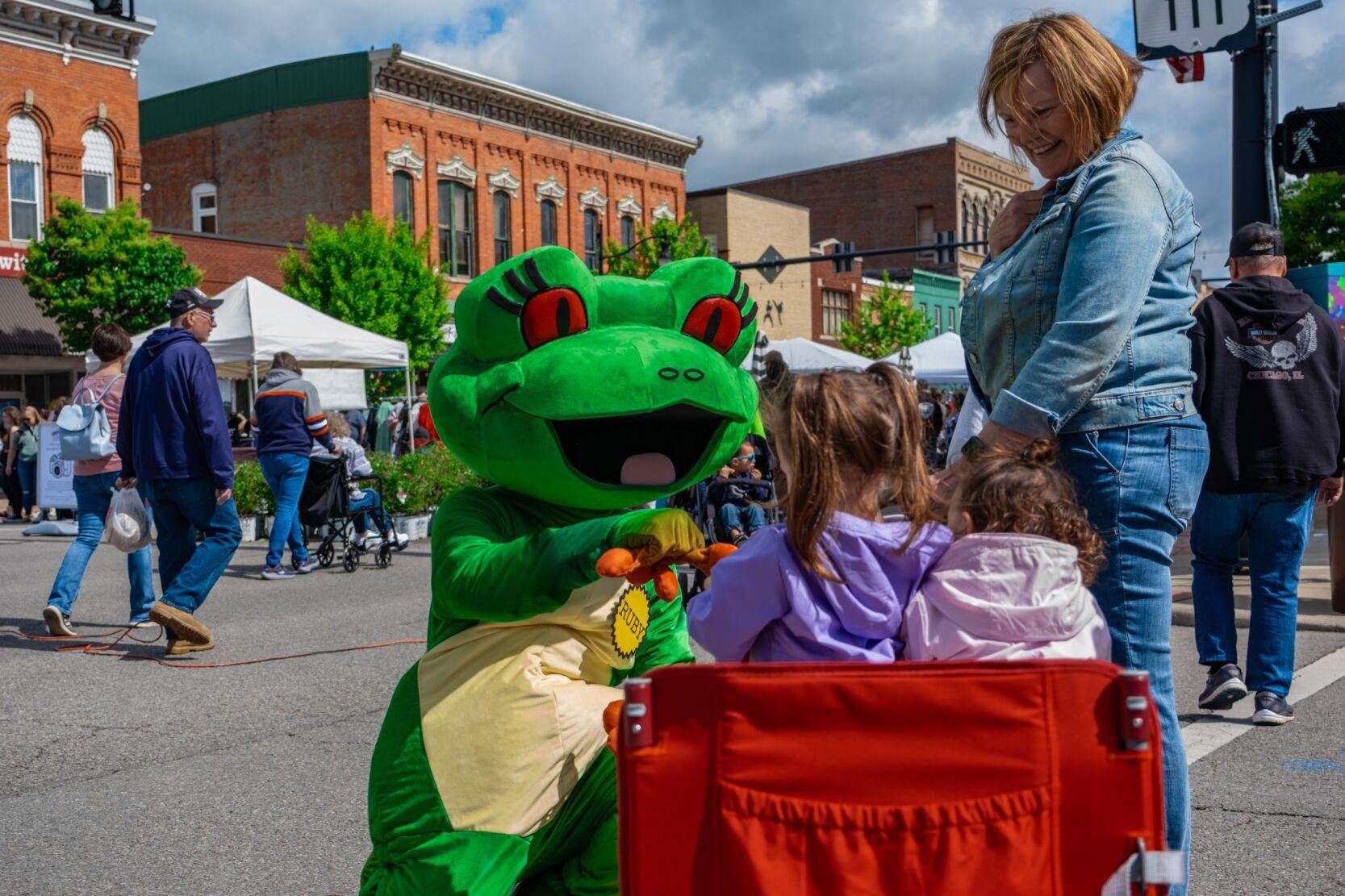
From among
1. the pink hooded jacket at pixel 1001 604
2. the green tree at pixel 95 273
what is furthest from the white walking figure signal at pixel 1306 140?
the green tree at pixel 95 273

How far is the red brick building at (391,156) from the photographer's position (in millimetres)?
33812

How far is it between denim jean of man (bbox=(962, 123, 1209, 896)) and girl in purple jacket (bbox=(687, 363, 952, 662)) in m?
0.44

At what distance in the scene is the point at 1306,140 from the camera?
8242 millimetres

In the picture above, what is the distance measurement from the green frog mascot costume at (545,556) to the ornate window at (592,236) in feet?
120

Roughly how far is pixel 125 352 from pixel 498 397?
6.00 metres

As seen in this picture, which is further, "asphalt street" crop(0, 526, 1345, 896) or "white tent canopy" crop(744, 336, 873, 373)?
"white tent canopy" crop(744, 336, 873, 373)

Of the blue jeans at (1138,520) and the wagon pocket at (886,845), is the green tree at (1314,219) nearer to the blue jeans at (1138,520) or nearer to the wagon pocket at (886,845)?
the blue jeans at (1138,520)

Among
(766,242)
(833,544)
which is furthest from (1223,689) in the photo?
(766,242)

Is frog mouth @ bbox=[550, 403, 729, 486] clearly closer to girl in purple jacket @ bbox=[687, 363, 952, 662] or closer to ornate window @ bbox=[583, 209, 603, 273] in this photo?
girl in purple jacket @ bbox=[687, 363, 952, 662]

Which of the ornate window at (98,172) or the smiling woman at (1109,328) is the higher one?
the ornate window at (98,172)

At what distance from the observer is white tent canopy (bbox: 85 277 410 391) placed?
14.0m

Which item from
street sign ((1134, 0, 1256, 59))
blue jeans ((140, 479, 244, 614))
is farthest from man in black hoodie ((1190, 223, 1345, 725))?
blue jeans ((140, 479, 244, 614))

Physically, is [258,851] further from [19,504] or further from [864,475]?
[19,504]

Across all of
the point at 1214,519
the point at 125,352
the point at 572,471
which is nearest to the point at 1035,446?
the point at 572,471
